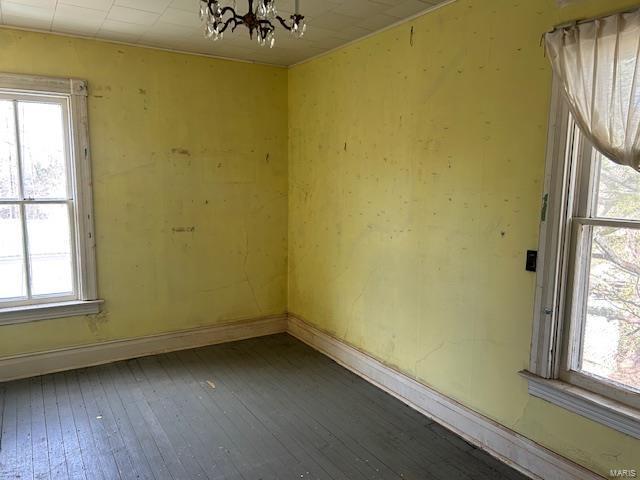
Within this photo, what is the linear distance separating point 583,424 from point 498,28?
6.40 feet

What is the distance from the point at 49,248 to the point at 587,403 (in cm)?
351

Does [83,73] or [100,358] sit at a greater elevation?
[83,73]

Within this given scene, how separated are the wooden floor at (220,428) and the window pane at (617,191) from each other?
137 centimetres

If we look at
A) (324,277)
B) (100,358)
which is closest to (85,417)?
(100,358)

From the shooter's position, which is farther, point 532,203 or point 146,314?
point 146,314

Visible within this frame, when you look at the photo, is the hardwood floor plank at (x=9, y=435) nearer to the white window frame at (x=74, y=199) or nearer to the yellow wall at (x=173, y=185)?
the yellow wall at (x=173, y=185)

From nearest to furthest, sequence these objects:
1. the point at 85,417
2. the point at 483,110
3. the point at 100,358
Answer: the point at 483,110 < the point at 85,417 < the point at 100,358

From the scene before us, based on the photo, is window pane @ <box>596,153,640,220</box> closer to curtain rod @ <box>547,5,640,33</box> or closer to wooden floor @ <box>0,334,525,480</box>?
curtain rod @ <box>547,5,640,33</box>

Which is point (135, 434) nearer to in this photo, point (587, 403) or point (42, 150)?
point (42, 150)

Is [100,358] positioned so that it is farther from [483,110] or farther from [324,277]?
[483,110]

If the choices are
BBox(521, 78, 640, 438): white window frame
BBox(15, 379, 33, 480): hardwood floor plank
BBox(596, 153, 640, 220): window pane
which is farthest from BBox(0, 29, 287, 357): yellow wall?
BBox(596, 153, 640, 220): window pane

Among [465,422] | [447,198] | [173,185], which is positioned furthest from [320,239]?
[465,422]

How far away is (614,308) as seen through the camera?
6.45 feet

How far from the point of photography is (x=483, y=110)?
238 cm
